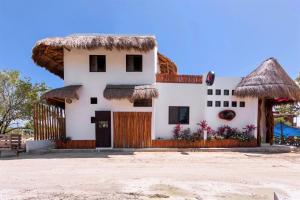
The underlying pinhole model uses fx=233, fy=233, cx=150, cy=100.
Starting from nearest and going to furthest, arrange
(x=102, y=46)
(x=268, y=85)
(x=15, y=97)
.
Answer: (x=102, y=46), (x=268, y=85), (x=15, y=97)

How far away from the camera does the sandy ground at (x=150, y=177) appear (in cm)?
567

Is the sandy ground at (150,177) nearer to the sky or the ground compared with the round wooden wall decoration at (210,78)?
nearer to the ground

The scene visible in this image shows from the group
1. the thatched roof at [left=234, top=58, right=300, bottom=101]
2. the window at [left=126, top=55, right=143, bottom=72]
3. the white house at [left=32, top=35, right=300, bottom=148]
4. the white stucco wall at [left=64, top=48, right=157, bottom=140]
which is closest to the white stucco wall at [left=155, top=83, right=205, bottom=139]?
the white house at [left=32, top=35, right=300, bottom=148]

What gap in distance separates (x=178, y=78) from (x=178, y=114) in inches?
80.3

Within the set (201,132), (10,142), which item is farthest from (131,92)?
(10,142)

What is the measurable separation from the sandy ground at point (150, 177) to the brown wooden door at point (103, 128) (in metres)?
1.59

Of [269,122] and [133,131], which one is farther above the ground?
[269,122]

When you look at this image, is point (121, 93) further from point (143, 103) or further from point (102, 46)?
point (102, 46)

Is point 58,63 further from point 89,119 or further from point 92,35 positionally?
point 89,119

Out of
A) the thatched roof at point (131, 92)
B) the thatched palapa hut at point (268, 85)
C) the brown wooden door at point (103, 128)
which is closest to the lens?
the thatched roof at point (131, 92)

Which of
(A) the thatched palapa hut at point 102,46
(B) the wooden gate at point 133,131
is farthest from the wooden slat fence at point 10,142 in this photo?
(B) the wooden gate at point 133,131

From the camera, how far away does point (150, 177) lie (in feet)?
23.6

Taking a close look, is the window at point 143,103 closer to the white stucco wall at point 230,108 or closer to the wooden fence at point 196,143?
the wooden fence at point 196,143

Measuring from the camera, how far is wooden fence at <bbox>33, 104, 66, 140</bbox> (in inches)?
509
